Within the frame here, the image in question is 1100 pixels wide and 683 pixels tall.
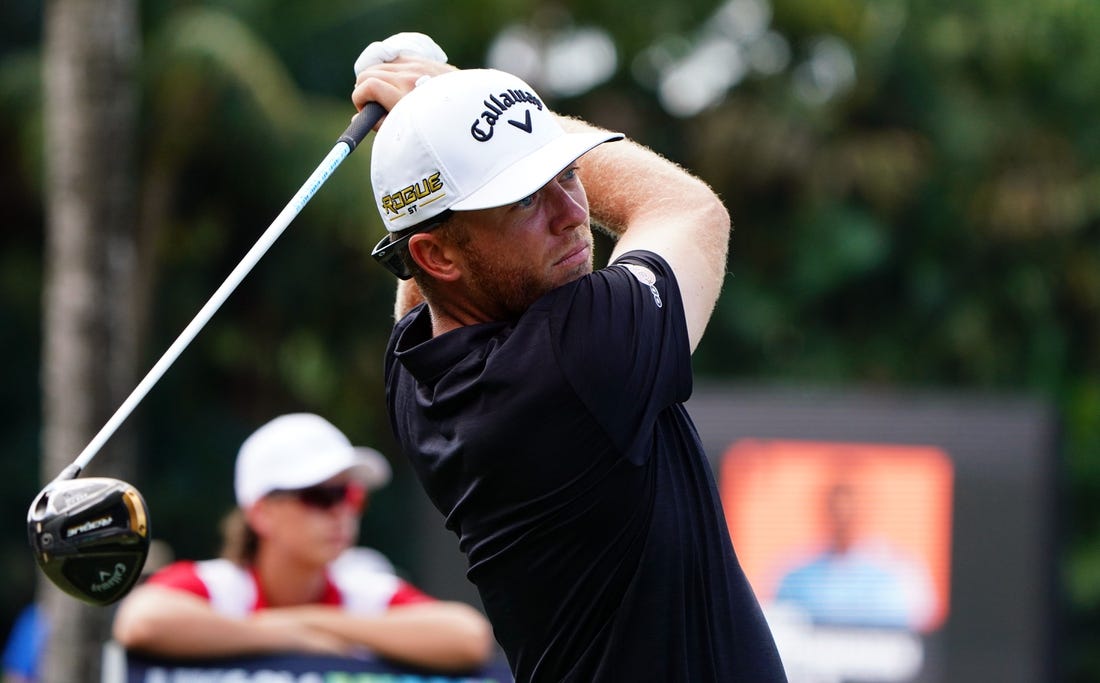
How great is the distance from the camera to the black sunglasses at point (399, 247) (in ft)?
9.52

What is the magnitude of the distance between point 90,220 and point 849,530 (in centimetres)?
412

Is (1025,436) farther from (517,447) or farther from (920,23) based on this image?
(920,23)

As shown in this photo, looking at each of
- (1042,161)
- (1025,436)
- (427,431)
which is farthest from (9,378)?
(427,431)

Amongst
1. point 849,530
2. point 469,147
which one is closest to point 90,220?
point 849,530

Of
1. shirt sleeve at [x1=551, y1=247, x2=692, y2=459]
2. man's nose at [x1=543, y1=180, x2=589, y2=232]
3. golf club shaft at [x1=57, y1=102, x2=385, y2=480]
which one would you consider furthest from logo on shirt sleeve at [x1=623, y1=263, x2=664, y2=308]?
golf club shaft at [x1=57, y1=102, x2=385, y2=480]

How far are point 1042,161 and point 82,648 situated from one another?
46.0 ft

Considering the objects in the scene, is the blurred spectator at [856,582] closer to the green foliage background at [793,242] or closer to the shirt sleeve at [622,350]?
the shirt sleeve at [622,350]

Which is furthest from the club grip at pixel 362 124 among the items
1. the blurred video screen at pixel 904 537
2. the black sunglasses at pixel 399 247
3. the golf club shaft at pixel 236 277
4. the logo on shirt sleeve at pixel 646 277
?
the blurred video screen at pixel 904 537

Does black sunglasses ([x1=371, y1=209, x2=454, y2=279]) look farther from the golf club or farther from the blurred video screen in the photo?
the blurred video screen

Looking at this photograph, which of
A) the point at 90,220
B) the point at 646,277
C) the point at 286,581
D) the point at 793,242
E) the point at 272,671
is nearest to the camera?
the point at 646,277

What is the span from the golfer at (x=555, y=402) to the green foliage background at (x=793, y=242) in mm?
14752

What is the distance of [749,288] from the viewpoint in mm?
18406

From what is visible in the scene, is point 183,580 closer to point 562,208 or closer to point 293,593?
point 293,593

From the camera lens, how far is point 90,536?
309cm
